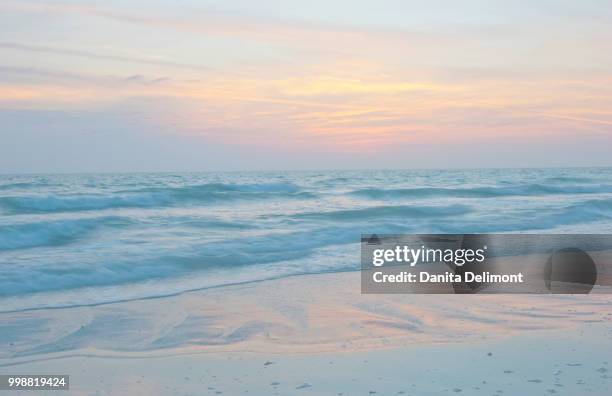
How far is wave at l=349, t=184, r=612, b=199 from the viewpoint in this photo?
30000mm

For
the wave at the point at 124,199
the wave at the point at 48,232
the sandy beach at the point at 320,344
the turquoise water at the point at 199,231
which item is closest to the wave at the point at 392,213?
the turquoise water at the point at 199,231

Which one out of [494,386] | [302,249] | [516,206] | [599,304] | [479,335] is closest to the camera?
[494,386]

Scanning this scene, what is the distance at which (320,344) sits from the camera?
523 cm

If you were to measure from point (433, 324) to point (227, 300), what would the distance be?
2.56 m

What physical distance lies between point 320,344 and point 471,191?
2842 centimetres

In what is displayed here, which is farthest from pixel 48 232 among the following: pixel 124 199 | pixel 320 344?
pixel 320 344

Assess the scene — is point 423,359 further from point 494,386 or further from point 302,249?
point 302,249

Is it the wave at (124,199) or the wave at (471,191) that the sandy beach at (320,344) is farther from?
the wave at (471,191)

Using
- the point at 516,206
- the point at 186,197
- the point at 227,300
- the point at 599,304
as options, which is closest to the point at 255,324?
the point at 227,300

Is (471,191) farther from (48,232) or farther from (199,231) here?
(48,232)

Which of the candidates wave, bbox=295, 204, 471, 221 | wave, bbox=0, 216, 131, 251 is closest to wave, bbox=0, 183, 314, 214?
wave, bbox=0, 216, 131, 251

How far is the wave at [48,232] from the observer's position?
13.1m

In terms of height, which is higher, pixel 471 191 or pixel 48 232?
pixel 48 232

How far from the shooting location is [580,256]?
35.5 ft
